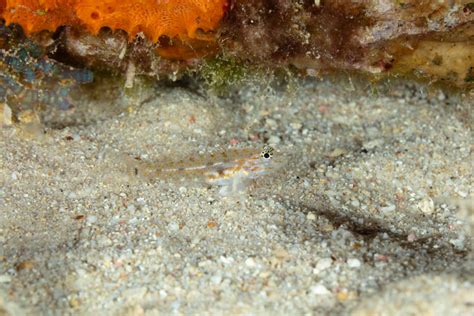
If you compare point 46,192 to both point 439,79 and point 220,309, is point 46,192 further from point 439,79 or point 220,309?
point 439,79

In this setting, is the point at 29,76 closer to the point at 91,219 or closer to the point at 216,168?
the point at 91,219

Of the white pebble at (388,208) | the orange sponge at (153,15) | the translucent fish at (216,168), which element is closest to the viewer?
the orange sponge at (153,15)

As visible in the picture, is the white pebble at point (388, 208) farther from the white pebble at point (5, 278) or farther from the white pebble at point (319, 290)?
the white pebble at point (5, 278)

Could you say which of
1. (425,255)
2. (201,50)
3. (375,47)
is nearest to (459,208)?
(425,255)

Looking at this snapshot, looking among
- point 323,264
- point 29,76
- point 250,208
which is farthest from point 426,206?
point 29,76

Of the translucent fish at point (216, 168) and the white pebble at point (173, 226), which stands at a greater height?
the translucent fish at point (216, 168)

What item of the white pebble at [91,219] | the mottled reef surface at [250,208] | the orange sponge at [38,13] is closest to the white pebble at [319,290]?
the mottled reef surface at [250,208]

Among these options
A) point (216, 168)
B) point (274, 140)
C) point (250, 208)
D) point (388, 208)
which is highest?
point (274, 140)

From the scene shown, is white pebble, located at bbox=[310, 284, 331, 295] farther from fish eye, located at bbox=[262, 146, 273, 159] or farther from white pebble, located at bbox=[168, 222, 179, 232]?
fish eye, located at bbox=[262, 146, 273, 159]
